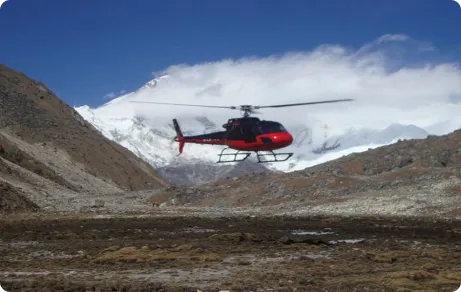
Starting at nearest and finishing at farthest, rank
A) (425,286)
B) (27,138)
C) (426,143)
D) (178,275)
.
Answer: (425,286)
(178,275)
(426,143)
(27,138)

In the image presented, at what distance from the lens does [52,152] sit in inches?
4235

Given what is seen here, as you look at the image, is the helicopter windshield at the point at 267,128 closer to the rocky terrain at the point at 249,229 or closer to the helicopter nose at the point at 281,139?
the helicopter nose at the point at 281,139

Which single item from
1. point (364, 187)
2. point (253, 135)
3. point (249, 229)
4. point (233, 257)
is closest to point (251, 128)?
point (253, 135)

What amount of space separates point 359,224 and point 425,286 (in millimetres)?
23506

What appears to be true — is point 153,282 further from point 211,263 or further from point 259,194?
point 259,194

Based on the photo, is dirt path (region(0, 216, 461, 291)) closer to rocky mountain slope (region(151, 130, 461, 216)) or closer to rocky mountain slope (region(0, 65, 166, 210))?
rocky mountain slope (region(151, 130, 461, 216))

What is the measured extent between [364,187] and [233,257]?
38.9 meters

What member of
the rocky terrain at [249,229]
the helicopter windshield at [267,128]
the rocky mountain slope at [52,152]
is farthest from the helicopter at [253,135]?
the rocky mountain slope at [52,152]

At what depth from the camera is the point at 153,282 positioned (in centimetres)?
1994

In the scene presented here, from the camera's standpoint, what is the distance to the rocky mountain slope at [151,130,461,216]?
53.8 m

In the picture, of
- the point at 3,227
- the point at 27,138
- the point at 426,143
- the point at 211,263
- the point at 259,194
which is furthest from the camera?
the point at 27,138

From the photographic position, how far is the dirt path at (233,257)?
19.3 m

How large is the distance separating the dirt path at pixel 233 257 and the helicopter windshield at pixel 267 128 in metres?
6.14

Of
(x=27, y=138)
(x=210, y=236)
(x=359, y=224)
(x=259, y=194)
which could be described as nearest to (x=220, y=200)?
(x=259, y=194)
